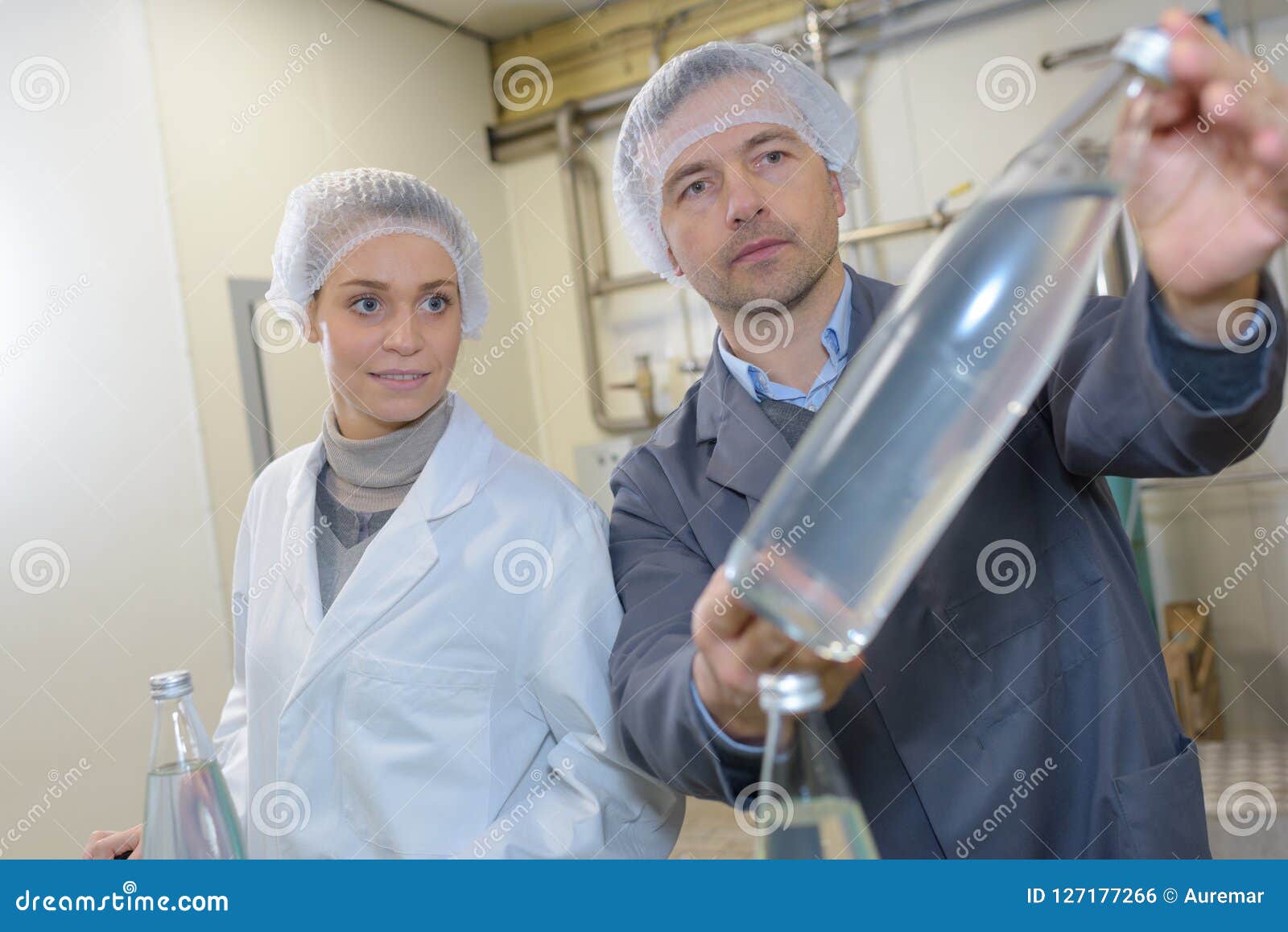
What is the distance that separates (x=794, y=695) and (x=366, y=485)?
2.38ft

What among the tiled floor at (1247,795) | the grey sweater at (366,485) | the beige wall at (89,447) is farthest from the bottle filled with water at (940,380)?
the beige wall at (89,447)

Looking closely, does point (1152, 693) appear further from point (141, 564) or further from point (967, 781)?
point (141, 564)

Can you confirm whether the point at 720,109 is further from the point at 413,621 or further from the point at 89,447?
the point at 89,447

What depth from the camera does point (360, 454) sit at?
3.38ft

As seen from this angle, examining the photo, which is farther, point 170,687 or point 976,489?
point 976,489

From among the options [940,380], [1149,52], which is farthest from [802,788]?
[1149,52]

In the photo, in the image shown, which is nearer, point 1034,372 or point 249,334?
point 1034,372

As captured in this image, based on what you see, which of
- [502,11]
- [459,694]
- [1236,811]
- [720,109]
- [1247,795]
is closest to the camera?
[459,694]

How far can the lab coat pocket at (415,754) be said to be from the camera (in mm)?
862

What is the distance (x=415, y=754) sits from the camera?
883 millimetres

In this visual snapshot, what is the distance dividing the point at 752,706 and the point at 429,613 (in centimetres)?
38

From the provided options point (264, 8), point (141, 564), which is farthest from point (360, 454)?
point (264, 8)

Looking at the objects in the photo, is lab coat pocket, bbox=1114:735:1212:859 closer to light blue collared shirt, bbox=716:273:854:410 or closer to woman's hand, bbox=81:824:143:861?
light blue collared shirt, bbox=716:273:854:410

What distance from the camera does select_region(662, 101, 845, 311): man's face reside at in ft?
3.07
